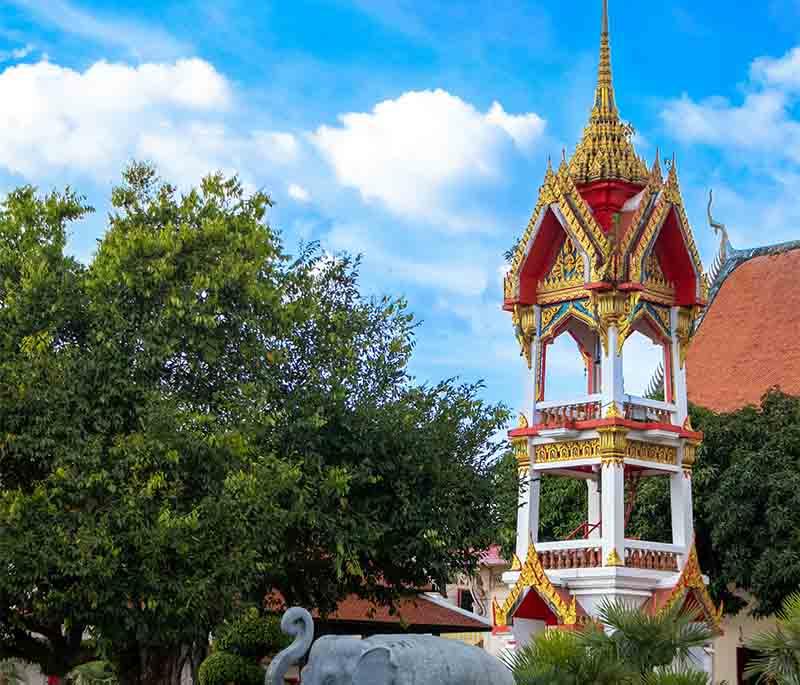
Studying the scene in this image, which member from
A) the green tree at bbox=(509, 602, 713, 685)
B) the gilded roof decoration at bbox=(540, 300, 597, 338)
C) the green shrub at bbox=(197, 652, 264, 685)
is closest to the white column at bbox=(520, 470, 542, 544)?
the gilded roof decoration at bbox=(540, 300, 597, 338)

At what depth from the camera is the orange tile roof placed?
3559 centimetres

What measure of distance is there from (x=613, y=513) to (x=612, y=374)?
2.52 metres

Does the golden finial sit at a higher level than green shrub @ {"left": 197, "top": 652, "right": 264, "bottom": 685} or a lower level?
higher

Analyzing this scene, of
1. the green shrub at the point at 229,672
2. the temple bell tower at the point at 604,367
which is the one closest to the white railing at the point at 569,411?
the temple bell tower at the point at 604,367

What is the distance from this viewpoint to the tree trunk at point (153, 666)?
20516mm

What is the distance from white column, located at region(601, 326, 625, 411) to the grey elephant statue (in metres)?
14.0

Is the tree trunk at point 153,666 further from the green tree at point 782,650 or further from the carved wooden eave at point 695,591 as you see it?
the carved wooden eave at point 695,591

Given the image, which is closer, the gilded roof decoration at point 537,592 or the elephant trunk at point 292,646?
the elephant trunk at point 292,646

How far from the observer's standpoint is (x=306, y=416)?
20.2m

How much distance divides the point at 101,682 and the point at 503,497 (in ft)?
38.0

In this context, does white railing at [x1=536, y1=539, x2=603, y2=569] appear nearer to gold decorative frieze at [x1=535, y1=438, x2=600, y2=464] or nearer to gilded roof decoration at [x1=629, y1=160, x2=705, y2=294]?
gold decorative frieze at [x1=535, y1=438, x2=600, y2=464]

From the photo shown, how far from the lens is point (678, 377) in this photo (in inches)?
1109

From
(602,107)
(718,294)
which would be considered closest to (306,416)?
(602,107)

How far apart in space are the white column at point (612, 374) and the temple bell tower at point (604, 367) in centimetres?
2
